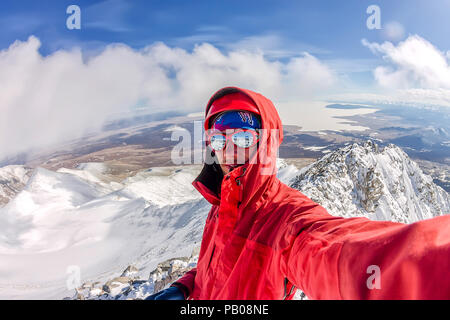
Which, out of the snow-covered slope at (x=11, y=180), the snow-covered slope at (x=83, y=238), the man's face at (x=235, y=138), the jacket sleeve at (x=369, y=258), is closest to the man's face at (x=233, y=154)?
the man's face at (x=235, y=138)

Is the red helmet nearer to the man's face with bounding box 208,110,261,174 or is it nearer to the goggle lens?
the man's face with bounding box 208,110,261,174

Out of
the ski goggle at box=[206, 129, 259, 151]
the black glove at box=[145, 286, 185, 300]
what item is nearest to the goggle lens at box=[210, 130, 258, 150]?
the ski goggle at box=[206, 129, 259, 151]

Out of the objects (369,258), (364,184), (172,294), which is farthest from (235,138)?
(364,184)

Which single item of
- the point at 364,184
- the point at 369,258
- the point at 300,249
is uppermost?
the point at 369,258

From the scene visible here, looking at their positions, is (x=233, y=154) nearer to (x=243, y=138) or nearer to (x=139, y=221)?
(x=243, y=138)

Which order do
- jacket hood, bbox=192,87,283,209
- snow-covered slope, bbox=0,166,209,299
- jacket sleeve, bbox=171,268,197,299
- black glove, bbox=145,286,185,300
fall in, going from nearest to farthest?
jacket hood, bbox=192,87,283,209 → black glove, bbox=145,286,185,300 → jacket sleeve, bbox=171,268,197,299 → snow-covered slope, bbox=0,166,209,299
